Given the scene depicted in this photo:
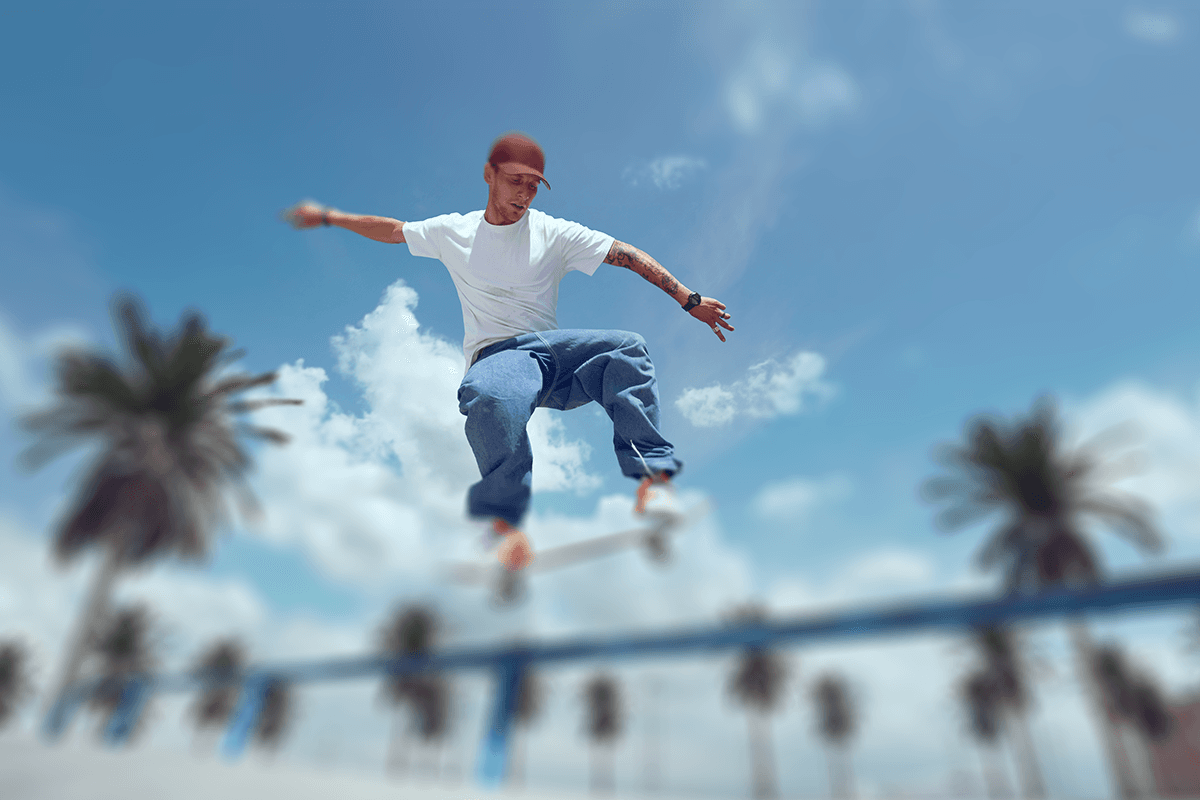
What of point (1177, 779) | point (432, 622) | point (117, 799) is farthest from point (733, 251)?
point (1177, 779)

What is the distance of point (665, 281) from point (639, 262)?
195 mm

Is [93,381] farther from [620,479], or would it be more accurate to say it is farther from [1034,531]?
[1034,531]

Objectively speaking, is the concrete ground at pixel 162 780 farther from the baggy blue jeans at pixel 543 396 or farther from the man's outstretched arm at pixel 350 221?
the man's outstretched arm at pixel 350 221

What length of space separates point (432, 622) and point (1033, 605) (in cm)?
5429

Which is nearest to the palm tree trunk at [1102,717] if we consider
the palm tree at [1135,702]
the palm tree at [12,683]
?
the palm tree at [1135,702]

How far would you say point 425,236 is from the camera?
3514 mm

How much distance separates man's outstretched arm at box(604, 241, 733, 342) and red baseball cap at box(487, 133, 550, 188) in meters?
0.68

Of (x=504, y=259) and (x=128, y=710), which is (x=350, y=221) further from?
(x=128, y=710)

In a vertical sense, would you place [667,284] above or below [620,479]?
above

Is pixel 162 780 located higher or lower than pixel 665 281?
lower

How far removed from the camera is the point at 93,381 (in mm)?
6828

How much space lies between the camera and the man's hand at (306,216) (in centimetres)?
323

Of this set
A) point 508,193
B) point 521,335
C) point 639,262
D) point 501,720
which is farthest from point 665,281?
point 501,720

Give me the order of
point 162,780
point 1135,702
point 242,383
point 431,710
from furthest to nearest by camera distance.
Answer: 1. point 431,710
2. point 1135,702
3. point 242,383
4. point 162,780
